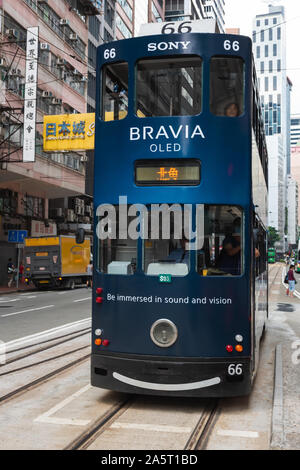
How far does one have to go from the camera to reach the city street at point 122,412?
Result: 17.0ft

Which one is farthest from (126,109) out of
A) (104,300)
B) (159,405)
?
(159,405)

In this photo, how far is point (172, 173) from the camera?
635cm

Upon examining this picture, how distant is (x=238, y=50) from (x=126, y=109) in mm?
1499

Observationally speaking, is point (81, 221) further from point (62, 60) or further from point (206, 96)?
point (206, 96)

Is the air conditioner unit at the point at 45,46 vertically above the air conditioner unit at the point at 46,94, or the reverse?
the air conditioner unit at the point at 45,46

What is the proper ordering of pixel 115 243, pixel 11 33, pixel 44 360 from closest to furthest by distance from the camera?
pixel 115 243, pixel 44 360, pixel 11 33

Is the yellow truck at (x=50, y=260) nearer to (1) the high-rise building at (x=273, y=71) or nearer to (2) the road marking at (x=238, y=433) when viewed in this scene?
(2) the road marking at (x=238, y=433)

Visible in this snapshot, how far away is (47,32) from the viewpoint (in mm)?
34969

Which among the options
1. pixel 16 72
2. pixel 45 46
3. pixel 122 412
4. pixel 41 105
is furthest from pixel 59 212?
pixel 122 412

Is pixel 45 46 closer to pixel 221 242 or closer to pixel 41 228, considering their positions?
pixel 41 228

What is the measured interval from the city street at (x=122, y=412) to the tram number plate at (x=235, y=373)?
1.43 ft

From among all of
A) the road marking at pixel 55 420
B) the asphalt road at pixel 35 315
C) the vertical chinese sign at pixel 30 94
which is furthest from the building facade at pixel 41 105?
the road marking at pixel 55 420

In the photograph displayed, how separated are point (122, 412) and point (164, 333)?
1.03m
